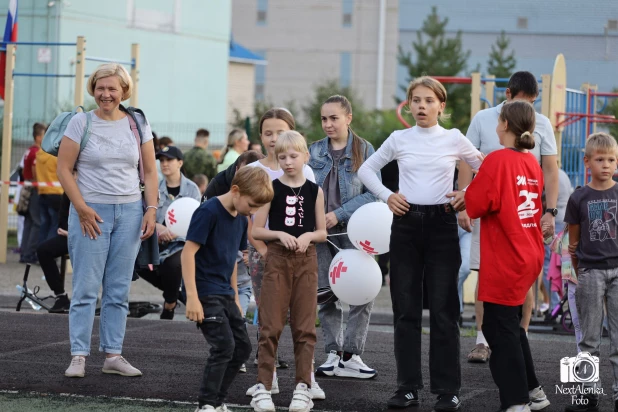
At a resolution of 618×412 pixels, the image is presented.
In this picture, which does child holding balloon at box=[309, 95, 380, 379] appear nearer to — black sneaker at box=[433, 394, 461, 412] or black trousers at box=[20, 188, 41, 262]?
black sneaker at box=[433, 394, 461, 412]

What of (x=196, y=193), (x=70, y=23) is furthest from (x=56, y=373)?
(x=70, y=23)

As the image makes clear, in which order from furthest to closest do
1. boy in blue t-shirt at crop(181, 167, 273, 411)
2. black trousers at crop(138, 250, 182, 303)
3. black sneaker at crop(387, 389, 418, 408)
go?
black trousers at crop(138, 250, 182, 303), black sneaker at crop(387, 389, 418, 408), boy in blue t-shirt at crop(181, 167, 273, 411)

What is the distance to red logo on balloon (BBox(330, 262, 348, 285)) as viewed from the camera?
7.15m

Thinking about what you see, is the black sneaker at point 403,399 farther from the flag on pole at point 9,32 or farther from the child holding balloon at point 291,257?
the flag on pole at point 9,32

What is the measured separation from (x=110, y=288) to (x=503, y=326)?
278cm

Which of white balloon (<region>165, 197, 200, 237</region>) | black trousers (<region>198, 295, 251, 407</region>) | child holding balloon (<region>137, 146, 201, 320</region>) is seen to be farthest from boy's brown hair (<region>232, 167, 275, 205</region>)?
child holding balloon (<region>137, 146, 201, 320</region>)

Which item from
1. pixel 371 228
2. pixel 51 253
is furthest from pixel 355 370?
pixel 51 253

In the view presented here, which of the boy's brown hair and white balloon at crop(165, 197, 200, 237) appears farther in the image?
white balloon at crop(165, 197, 200, 237)

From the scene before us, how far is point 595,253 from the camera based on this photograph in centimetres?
659

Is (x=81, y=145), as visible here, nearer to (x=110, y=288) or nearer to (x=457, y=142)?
(x=110, y=288)

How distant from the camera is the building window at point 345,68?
60906 millimetres

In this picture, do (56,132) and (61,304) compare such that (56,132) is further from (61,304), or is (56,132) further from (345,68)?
(345,68)

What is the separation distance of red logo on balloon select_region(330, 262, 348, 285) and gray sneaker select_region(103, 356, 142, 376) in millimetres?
1461

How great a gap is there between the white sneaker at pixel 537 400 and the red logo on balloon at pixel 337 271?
1.47 meters
